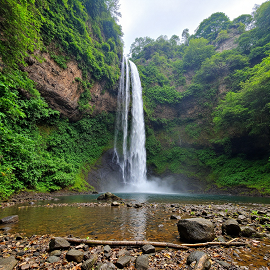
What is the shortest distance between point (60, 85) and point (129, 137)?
41.6 feet

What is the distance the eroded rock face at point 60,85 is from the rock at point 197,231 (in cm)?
1528

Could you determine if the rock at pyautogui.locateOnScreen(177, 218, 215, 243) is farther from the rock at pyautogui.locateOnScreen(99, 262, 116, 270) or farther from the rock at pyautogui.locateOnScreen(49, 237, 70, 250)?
the rock at pyautogui.locateOnScreen(49, 237, 70, 250)

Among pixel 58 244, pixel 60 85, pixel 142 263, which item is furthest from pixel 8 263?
pixel 60 85

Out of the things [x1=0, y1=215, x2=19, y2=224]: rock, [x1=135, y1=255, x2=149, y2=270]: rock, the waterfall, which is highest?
the waterfall

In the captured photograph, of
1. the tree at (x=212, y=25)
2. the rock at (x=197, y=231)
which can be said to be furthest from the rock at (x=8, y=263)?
the tree at (x=212, y=25)

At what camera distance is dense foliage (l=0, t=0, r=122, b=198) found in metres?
6.20

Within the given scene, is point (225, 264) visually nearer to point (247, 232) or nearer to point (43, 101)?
point (247, 232)

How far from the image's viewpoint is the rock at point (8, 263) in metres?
2.04

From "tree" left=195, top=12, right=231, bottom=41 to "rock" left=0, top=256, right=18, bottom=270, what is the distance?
51.1 metres

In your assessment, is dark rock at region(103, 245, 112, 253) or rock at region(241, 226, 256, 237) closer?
dark rock at region(103, 245, 112, 253)

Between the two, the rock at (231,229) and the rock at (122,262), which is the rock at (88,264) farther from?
the rock at (231,229)

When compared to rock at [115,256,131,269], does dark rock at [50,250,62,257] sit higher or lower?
lower

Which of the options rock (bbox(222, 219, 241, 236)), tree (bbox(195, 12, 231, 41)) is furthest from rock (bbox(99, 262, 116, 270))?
tree (bbox(195, 12, 231, 41))

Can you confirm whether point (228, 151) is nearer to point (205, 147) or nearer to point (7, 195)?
point (205, 147)
